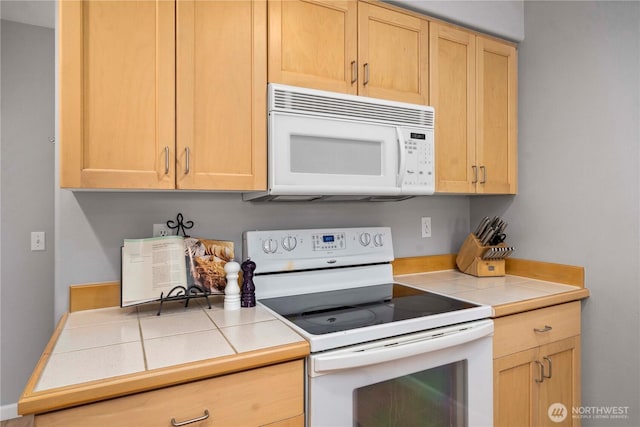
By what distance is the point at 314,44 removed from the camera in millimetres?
1499

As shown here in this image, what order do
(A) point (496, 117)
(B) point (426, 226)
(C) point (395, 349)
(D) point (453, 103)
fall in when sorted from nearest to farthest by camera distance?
(C) point (395, 349) → (D) point (453, 103) → (A) point (496, 117) → (B) point (426, 226)

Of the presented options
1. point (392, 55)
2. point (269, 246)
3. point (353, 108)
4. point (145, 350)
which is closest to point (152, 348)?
point (145, 350)

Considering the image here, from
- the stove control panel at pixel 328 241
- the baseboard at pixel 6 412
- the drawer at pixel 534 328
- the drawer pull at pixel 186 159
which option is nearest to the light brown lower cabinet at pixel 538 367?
the drawer at pixel 534 328

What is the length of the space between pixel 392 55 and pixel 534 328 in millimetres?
1351

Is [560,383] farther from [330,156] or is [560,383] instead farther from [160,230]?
[160,230]

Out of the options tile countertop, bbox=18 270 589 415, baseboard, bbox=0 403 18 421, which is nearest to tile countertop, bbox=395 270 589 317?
tile countertop, bbox=18 270 589 415

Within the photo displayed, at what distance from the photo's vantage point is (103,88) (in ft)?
3.84

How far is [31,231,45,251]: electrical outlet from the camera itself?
95.3 inches

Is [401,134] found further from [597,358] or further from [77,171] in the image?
[597,358]

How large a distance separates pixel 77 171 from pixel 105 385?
655 mm

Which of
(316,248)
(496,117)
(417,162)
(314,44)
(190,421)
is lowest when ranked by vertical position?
(190,421)

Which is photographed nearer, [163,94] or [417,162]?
[163,94]

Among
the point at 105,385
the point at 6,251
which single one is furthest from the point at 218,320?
the point at 6,251

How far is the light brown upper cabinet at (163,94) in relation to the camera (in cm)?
114
